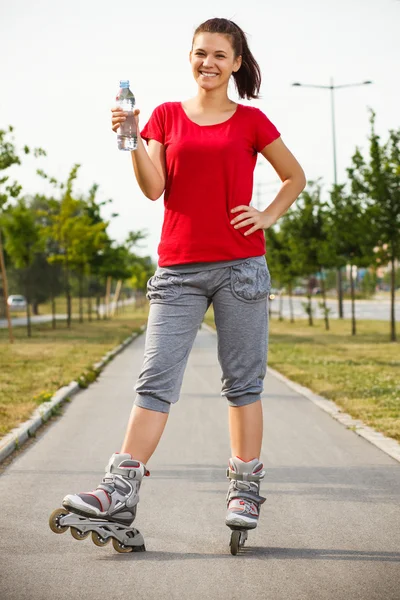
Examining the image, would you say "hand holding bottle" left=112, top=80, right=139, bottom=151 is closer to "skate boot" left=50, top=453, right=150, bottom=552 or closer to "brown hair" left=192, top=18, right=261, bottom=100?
"brown hair" left=192, top=18, right=261, bottom=100

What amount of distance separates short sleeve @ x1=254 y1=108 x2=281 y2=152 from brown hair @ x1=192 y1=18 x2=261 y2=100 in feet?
0.61

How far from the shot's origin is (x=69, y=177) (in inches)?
1252

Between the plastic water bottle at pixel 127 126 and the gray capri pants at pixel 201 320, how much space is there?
1.80ft

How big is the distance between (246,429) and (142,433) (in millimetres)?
471

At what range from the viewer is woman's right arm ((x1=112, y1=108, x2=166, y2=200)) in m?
3.63

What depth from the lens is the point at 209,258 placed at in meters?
3.79

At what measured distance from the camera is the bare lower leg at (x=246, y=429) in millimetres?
3932

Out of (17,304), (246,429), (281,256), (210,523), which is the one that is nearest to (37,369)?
(210,523)

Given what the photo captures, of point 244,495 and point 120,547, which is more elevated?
point 244,495

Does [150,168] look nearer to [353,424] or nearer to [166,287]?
[166,287]

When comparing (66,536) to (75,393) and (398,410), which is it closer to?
(398,410)

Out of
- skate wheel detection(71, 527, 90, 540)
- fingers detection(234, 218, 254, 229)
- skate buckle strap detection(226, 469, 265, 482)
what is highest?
fingers detection(234, 218, 254, 229)

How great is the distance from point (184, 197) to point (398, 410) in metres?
5.58

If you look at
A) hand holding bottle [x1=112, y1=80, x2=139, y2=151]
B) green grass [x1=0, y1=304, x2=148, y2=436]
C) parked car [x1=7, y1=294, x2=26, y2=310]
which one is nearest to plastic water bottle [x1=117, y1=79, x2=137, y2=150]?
hand holding bottle [x1=112, y1=80, x2=139, y2=151]
